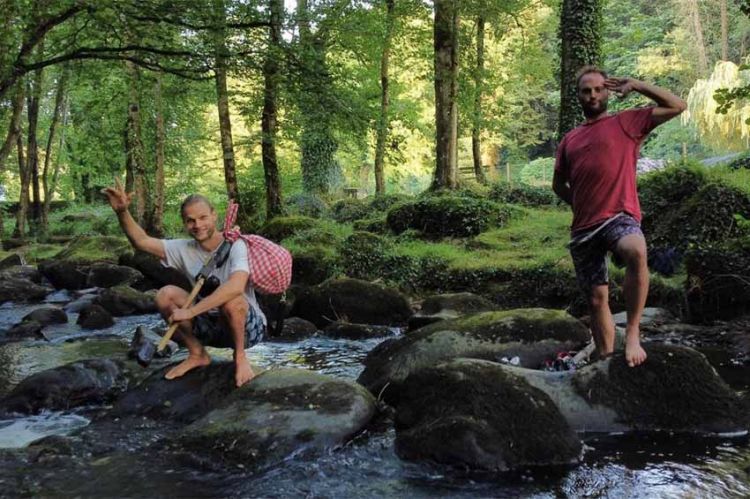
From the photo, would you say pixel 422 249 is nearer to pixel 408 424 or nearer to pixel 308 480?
pixel 408 424

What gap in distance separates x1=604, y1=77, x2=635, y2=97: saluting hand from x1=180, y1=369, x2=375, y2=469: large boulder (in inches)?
114

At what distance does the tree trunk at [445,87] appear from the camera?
53.1 feet

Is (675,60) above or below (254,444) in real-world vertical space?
above

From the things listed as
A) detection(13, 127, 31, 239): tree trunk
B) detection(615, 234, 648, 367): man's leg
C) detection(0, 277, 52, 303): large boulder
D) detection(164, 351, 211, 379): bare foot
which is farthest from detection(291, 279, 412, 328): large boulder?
detection(13, 127, 31, 239): tree trunk

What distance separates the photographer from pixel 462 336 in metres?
6.26

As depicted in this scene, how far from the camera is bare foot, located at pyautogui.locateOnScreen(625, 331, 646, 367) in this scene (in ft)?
15.3

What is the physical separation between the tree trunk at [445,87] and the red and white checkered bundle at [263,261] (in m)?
12.4

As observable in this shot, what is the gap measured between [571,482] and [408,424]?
1278mm

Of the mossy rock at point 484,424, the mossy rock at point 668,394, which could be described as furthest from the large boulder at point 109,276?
the mossy rock at point 668,394

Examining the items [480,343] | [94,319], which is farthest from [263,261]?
[94,319]

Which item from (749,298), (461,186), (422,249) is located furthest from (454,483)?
(461,186)

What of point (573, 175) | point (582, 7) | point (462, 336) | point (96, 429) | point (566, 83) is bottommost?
point (96, 429)

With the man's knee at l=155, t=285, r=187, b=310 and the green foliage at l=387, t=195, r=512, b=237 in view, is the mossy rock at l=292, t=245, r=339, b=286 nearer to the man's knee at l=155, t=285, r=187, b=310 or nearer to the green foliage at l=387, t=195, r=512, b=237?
the green foliage at l=387, t=195, r=512, b=237

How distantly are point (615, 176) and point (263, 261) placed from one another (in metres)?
2.68
